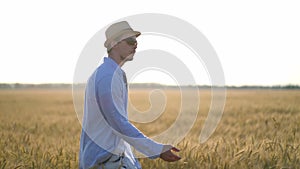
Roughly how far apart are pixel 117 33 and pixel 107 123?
61cm

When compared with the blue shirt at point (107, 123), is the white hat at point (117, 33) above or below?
above

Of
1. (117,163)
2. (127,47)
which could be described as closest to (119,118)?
(117,163)

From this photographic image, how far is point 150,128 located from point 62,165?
6.57 m

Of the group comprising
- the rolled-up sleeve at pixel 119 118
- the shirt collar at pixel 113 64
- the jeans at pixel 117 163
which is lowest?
the jeans at pixel 117 163

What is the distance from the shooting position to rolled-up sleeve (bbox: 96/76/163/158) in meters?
2.59

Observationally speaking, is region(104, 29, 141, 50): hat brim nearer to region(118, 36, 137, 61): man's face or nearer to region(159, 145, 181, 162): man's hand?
region(118, 36, 137, 61): man's face

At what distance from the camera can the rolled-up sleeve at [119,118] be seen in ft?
8.49

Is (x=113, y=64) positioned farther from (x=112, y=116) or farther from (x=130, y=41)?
(x=112, y=116)

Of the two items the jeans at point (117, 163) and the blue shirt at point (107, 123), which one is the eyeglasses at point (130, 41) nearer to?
the blue shirt at point (107, 123)

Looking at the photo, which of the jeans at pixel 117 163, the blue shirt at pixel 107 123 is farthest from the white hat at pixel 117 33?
the jeans at pixel 117 163

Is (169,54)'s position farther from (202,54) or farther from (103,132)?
(103,132)

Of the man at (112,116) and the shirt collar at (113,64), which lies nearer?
the man at (112,116)

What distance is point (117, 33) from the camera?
110 inches

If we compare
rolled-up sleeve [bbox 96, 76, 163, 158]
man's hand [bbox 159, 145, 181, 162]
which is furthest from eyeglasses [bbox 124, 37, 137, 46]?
man's hand [bbox 159, 145, 181, 162]
